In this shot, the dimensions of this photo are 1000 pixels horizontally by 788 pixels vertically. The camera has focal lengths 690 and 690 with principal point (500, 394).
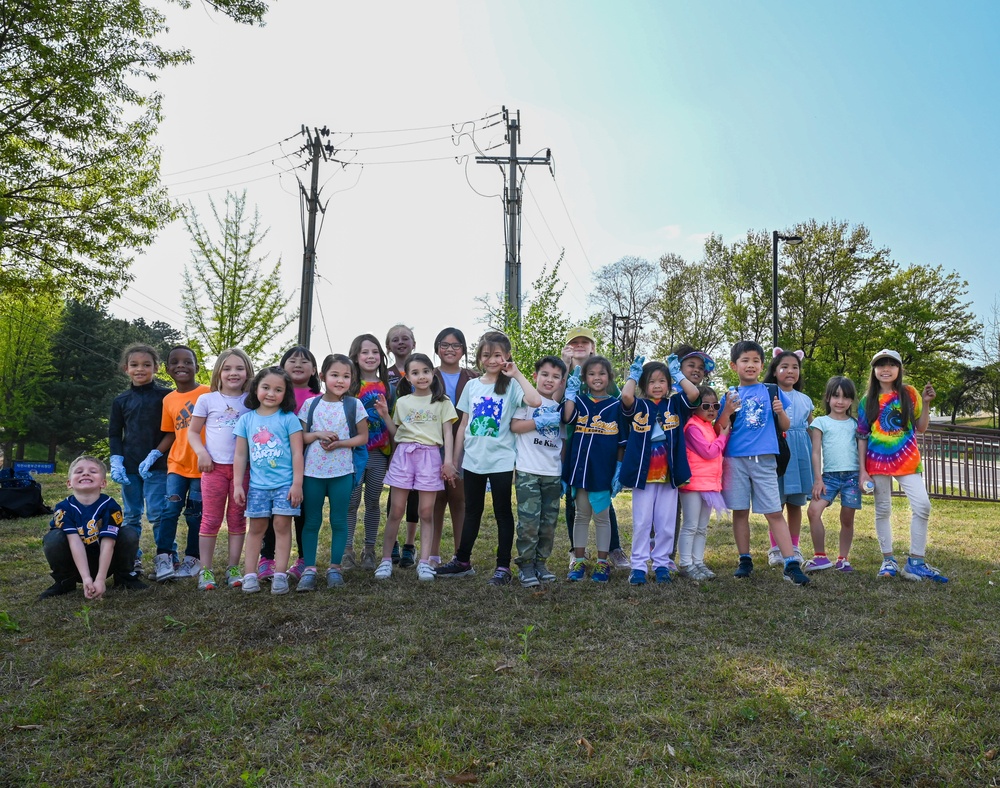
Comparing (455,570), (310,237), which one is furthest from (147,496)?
(310,237)

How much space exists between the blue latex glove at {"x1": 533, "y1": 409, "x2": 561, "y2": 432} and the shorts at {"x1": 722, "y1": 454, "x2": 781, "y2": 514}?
1.42m

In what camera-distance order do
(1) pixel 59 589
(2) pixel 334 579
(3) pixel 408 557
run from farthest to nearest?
(3) pixel 408 557
(2) pixel 334 579
(1) pixel 59 589

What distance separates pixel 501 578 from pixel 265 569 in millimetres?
1770

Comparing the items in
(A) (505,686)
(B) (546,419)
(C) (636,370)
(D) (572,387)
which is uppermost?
(C) (636,370)

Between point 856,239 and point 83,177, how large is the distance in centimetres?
2953

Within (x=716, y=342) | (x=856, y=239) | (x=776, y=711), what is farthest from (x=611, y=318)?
(x=776, y=711)

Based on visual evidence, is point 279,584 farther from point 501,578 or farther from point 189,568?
point 501,578

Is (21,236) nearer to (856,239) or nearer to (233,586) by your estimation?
(233,586)

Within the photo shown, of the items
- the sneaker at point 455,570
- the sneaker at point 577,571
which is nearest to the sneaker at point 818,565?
the sneaker at point 577,571

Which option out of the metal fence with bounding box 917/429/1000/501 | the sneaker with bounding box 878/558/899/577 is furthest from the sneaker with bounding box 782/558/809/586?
the metal fence with bounding box 917/429/1000/501

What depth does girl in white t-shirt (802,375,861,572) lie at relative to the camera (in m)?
5.48

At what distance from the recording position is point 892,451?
5375 mm

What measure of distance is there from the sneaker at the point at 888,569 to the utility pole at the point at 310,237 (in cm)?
1353

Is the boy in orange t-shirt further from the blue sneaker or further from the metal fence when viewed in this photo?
the metal fence
